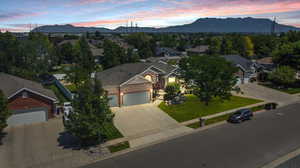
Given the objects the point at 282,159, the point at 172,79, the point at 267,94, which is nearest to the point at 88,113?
the point at 282,159

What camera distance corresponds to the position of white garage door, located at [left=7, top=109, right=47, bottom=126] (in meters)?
23.2

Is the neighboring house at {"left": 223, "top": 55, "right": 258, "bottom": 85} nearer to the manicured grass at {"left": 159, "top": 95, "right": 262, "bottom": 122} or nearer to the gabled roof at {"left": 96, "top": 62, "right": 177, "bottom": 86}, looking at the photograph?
the manicured grass at {"left": 159, "top": 95, "right": 262, "bottom": 122}

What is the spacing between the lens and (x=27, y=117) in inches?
936

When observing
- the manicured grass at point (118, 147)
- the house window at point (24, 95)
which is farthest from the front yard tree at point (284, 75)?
the house window at point (24, 95)

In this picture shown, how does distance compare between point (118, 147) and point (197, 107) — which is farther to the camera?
point (197, 107)

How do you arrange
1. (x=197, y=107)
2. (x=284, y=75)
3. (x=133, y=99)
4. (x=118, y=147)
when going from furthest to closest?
(x=284, y=75)
(x=133, y=99)
(x=197, y=107)
(x=118, y=147)

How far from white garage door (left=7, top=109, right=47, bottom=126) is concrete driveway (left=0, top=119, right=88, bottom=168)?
968 millimetres

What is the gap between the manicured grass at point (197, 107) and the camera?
87.2 feet

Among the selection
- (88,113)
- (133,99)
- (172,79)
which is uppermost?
(172,79)

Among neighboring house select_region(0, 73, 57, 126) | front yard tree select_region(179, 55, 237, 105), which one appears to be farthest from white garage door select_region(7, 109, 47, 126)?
front yard tree select_region(179, 55, 237, 105)

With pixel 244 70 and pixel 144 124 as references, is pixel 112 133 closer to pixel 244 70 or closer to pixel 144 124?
pixel 144 124

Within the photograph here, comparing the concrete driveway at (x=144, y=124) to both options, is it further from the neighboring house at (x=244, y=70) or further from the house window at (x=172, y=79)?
the neighboring house at (x=244, y=70)

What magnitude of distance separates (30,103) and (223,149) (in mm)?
20624

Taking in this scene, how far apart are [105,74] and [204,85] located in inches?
592
